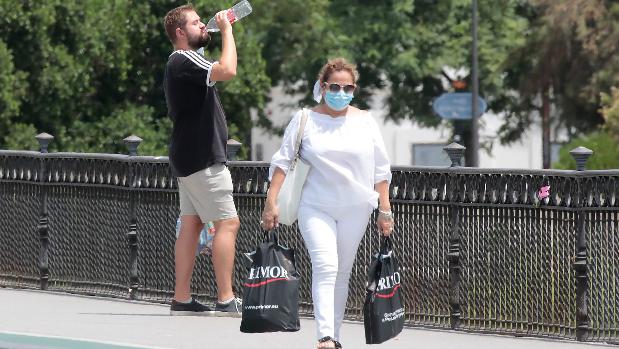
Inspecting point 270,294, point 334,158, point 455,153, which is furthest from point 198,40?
point 270,294

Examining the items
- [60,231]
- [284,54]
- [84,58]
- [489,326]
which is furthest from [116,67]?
[489,326]

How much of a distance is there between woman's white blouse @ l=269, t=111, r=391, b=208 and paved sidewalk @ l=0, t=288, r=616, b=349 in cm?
114

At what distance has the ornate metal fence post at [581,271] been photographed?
11.2 meters

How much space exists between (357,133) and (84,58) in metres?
31.6

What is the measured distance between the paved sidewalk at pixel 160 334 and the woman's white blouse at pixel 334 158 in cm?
114

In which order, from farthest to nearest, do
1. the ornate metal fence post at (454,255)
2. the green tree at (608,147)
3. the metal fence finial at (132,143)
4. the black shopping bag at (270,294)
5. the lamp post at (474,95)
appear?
1. the lamp post at (474,95)
2. the green tree at (608,147)
3. the metal fence finial at (132,143)
4. the ornate metal fence post at (454,255)
5. the black shopping bag at (270,294)

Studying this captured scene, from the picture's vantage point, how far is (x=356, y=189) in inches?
386

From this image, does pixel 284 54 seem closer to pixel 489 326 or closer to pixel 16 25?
pixel 16 25

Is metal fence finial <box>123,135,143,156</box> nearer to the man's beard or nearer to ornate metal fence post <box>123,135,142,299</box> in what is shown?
ornate metal fence post <box>123,135,142,299</box>

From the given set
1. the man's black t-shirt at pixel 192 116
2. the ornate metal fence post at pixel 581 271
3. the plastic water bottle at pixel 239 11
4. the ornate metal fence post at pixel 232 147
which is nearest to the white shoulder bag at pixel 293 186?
the plastic water bottle at pixel 239 11

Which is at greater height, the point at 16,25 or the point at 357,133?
the point at 16,25

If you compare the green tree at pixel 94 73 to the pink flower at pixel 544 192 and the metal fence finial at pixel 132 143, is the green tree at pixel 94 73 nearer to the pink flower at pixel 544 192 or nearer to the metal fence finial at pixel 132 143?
the metal fence finial at pixel 132 143

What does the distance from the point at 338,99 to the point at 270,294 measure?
1.10 metres

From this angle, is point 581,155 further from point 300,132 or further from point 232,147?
point 232,147
